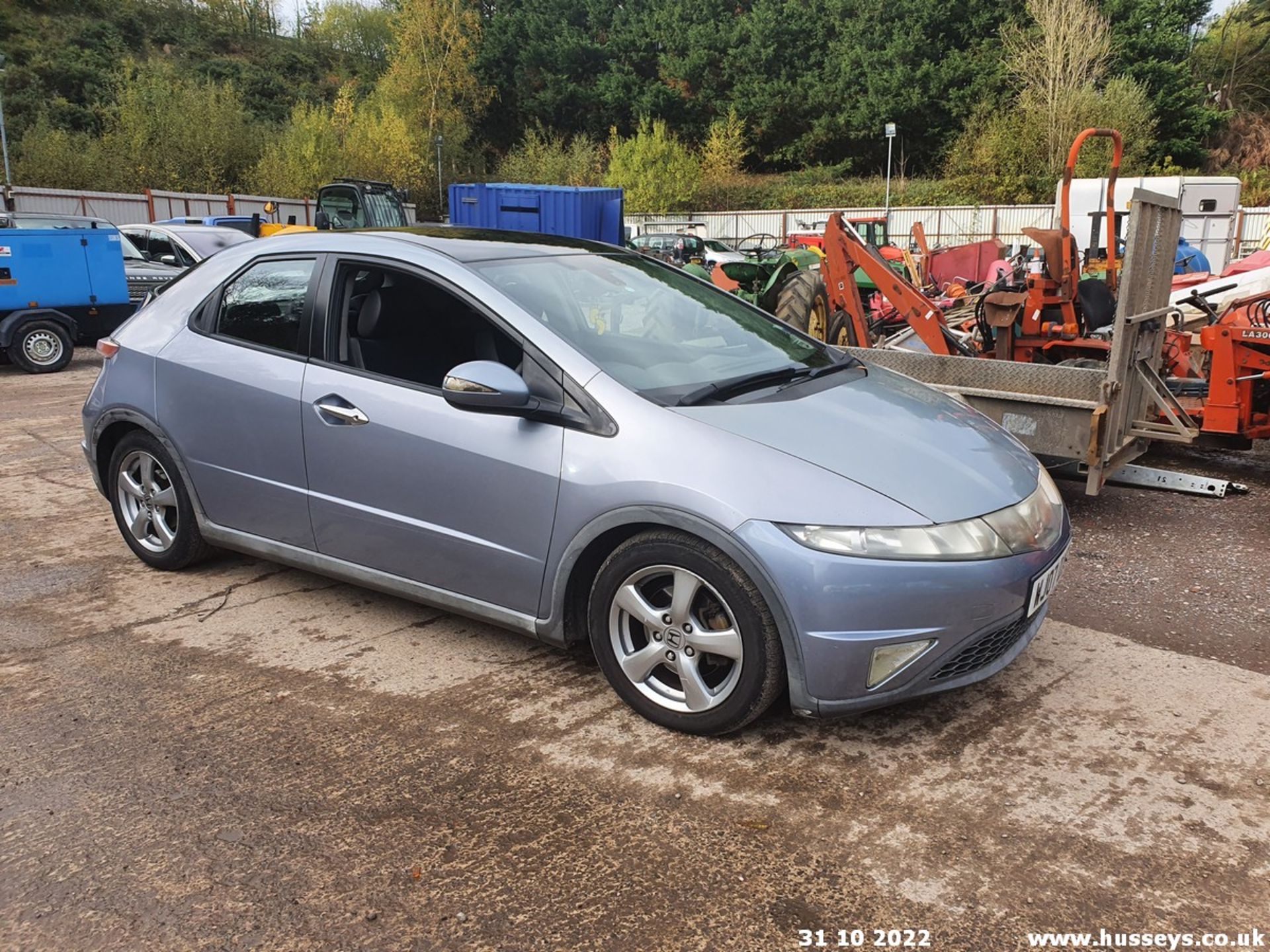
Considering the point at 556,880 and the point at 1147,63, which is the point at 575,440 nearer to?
the point at 556,880

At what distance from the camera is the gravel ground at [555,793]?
2.34 m

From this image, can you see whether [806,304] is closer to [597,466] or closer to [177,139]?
[597,466]

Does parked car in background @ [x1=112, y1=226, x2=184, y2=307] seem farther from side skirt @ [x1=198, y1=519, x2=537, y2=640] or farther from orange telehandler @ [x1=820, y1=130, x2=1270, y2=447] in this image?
side skirt @ [x1=198, y1=519, x2=537, y2=640]

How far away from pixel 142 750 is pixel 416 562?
1.08m

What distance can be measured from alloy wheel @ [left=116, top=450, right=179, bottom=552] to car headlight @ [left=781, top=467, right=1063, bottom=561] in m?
3.14

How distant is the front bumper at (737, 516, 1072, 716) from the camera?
2748 millimetres

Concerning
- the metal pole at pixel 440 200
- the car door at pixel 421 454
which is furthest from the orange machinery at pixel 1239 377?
the metal pole at pixel 440 200

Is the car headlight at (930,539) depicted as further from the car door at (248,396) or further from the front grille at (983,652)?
the car door at (248,396)

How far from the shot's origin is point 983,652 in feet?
9.84

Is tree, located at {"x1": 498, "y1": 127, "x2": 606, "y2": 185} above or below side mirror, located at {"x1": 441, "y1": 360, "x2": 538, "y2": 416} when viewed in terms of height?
above

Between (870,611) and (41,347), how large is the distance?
1229 centimetres

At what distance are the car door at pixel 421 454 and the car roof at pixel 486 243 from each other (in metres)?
0.19

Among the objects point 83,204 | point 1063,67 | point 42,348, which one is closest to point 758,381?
point 42,348

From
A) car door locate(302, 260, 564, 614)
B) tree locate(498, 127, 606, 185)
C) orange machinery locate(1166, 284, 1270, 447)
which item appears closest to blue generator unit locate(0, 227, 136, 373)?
car door locate(302, 260, 564, 614)
